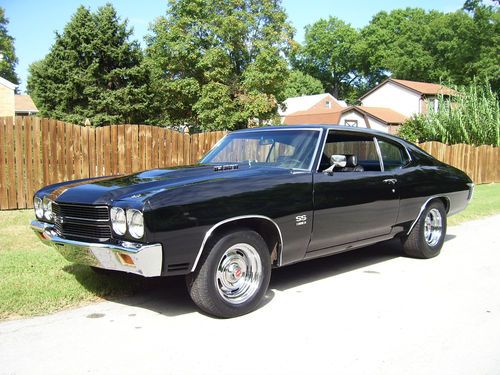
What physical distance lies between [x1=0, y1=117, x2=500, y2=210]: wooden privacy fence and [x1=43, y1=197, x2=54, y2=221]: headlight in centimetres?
532

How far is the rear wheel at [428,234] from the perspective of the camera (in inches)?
251

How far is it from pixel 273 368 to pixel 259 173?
1921 mm

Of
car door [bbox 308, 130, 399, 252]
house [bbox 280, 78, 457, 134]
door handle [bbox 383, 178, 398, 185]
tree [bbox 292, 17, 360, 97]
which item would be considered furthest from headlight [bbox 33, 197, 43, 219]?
tree [bbox 292, 17, 360, 97]

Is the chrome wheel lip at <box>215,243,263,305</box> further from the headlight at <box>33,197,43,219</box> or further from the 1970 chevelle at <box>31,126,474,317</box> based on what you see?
the headlight at <box>33,197,43,219</box>

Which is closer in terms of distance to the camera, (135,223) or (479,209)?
(135,223)

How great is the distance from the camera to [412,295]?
4.94 m

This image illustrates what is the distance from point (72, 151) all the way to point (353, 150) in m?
6.18

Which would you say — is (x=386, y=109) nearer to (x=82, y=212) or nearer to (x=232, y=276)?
(x=232, y=276)

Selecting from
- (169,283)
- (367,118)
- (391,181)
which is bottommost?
(169,283)

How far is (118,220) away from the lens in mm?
3869

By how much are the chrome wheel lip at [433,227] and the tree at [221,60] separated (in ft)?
88.2

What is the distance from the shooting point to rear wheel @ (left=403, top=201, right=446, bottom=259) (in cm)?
637

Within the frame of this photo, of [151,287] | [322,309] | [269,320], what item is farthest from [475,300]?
[151,287]

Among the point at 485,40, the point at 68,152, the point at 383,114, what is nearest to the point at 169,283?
the point at 68,152
